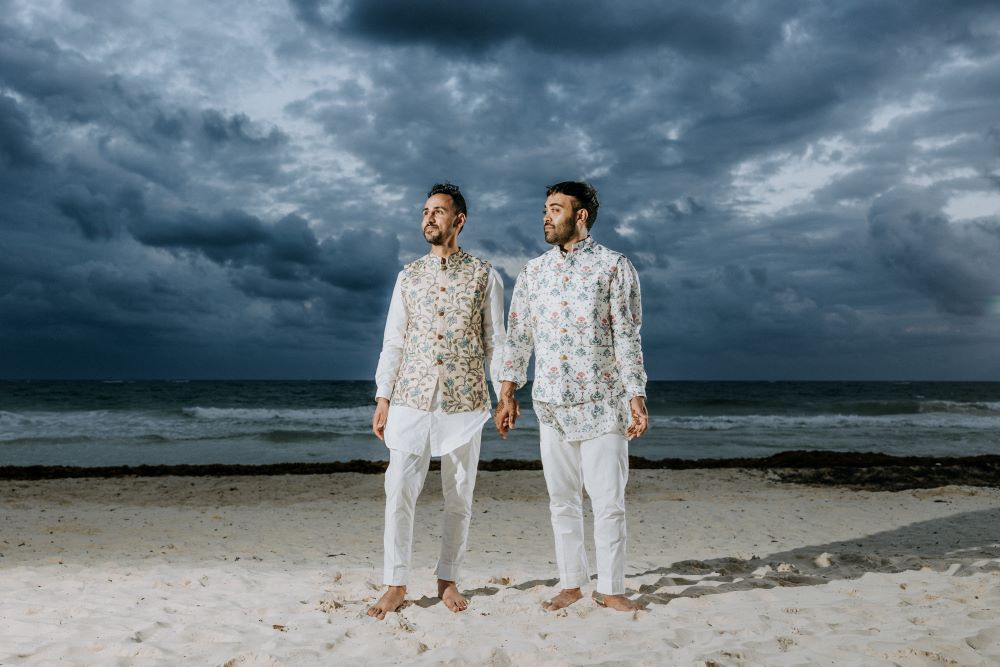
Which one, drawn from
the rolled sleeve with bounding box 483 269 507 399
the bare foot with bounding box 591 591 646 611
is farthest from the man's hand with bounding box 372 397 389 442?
the bare foot with bounding box 591 591 646 611

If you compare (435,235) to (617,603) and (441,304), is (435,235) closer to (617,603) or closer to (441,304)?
(441,304)

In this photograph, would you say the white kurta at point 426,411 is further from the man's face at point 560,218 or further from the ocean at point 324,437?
the ocean at point 324,437

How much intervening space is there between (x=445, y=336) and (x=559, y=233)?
840 mm

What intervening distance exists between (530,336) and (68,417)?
25.9 meters

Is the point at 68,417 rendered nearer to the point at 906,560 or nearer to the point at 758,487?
the point at 758,487

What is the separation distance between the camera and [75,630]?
12.3 ft

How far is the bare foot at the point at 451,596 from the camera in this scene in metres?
4.02

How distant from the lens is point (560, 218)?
3.90 m

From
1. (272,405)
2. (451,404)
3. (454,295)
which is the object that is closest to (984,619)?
(451,404)

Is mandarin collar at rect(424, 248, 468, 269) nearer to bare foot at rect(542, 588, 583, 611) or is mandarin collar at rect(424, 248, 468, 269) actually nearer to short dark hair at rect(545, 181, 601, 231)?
short dark hair at rect(545, 181, 601, 231)

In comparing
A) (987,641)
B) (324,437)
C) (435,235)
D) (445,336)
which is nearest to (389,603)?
(445,336)

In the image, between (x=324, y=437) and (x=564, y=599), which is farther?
(x=324, y=437)

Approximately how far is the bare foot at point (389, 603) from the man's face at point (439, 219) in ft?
6.39

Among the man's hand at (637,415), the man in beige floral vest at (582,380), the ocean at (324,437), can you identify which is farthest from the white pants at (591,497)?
the ocean at (324,437)
